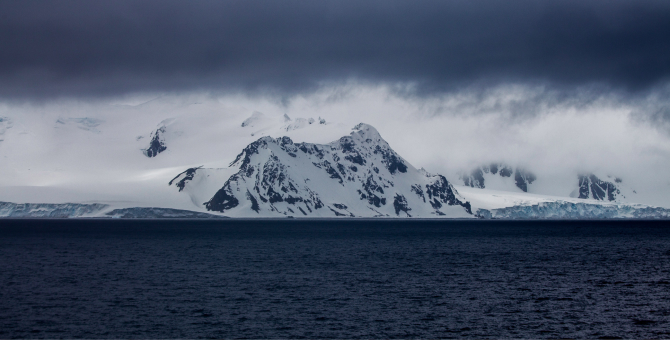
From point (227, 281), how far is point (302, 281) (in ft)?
29.2

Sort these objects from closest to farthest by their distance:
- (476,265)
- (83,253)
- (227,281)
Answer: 1. (227,281)
2. (476,265)
3. (83,253)

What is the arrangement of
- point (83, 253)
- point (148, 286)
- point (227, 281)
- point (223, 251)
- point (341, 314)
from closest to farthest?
point (341, 314), point (148, 286), point (227, 281), point (83, 253), point (223, 251)

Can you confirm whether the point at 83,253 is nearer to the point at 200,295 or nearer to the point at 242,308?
the point at 200,295

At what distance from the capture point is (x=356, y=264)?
103688mm

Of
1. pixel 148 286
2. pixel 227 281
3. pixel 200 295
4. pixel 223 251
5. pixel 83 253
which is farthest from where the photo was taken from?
pixel 223 251

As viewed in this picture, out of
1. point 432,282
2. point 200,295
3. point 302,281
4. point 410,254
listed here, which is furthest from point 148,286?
point 410,254

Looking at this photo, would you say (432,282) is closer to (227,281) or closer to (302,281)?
(302,281)

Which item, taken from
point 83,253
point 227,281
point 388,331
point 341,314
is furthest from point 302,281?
point 83,253

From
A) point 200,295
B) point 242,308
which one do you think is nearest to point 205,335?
point 242,308

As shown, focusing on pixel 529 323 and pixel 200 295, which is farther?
pixel 200 295

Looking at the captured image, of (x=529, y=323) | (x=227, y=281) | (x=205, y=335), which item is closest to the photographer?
(x=205, y=335)

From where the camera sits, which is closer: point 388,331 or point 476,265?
point 388,331

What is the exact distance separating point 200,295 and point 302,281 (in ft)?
49.3

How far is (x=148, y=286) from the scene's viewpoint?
76.7 metres
